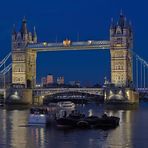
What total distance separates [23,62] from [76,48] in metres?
12.1

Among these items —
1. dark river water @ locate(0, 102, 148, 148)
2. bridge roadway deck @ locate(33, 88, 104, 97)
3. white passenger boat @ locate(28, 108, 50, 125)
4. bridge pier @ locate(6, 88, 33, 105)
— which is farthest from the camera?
bridge pier @ locate(6, 88, 33, 105)

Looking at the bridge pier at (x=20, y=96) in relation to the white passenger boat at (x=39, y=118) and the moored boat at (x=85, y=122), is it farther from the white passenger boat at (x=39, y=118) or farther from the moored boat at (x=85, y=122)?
the moored boat at (x=85, y=122)

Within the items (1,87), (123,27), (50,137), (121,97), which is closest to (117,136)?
(50,137)

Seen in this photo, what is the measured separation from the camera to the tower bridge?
11006 centimetres

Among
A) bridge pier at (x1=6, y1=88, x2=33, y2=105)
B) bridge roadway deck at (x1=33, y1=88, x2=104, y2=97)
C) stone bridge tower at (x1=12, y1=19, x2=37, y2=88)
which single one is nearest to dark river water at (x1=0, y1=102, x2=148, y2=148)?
bridge roadway deck at (x1=33, y1=88, x2=104, y2=97)

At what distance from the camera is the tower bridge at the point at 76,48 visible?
110 metres

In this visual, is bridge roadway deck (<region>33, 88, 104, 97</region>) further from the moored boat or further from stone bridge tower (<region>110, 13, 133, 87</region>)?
the moored boat

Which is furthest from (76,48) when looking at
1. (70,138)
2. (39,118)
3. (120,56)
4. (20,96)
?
(70,138)

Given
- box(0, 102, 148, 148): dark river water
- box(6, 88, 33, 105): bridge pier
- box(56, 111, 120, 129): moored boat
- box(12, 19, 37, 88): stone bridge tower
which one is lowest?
box(0, 102, 148, 148): dark river water

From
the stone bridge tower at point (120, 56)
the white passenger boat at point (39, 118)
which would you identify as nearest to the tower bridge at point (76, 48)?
the stone bridge tower at point (120, 56)

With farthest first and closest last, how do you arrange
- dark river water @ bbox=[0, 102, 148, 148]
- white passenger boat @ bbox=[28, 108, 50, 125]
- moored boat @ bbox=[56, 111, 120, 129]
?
white passenger boat @ bbox=[28, 108, 50, 125] < moored boat @ bbox=[56, 111, 120, 129] < dark river water @ bbox=[0, 102, 148, 148]

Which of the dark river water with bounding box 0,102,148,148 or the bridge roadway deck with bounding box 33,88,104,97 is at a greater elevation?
the bridge roadway deck with bounding box 33,88,104,97

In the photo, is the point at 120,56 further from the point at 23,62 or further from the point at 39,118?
the point at 39,118

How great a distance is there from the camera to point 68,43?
109750 mm
